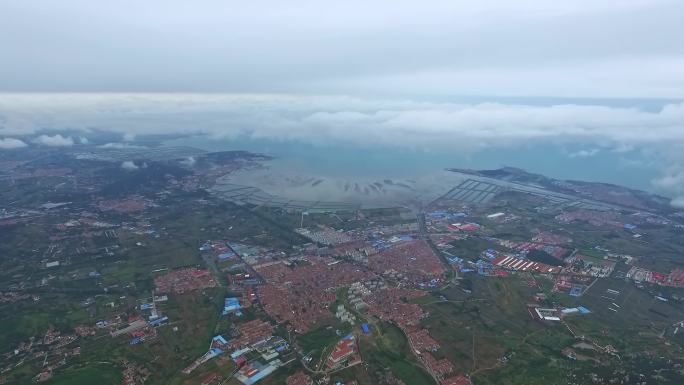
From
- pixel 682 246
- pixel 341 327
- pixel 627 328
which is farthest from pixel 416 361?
pixel 682 246

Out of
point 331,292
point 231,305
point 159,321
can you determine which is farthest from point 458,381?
point 159,321

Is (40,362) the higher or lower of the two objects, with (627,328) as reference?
lower

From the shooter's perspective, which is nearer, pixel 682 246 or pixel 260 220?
pixel 682 246

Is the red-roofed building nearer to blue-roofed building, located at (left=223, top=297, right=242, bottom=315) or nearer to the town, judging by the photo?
the town

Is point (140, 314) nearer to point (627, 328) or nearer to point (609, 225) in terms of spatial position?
point (627, 328)

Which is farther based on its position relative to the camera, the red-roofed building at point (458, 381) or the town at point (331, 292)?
the town at point (331, 292)

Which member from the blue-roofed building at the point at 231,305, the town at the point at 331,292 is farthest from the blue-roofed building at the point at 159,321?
the blue-roofed building at the point at 231,305

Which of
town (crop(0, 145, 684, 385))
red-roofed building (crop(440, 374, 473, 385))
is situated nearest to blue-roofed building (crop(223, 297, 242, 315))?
town (crop(0, 145, 684, 385))

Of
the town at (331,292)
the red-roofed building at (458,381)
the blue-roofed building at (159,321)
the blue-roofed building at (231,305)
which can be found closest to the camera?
the red-roofed building at (458,381)

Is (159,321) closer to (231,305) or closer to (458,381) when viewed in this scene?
(231,305)

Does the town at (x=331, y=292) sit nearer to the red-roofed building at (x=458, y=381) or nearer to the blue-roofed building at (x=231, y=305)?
the blue-roofed building at (x=231, y=305)

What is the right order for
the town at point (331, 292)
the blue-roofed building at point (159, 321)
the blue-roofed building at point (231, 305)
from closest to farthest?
the town at point (331, 292), the blue-roofed building at point (159, 321), the blue-roofed building at point (231, 305)
